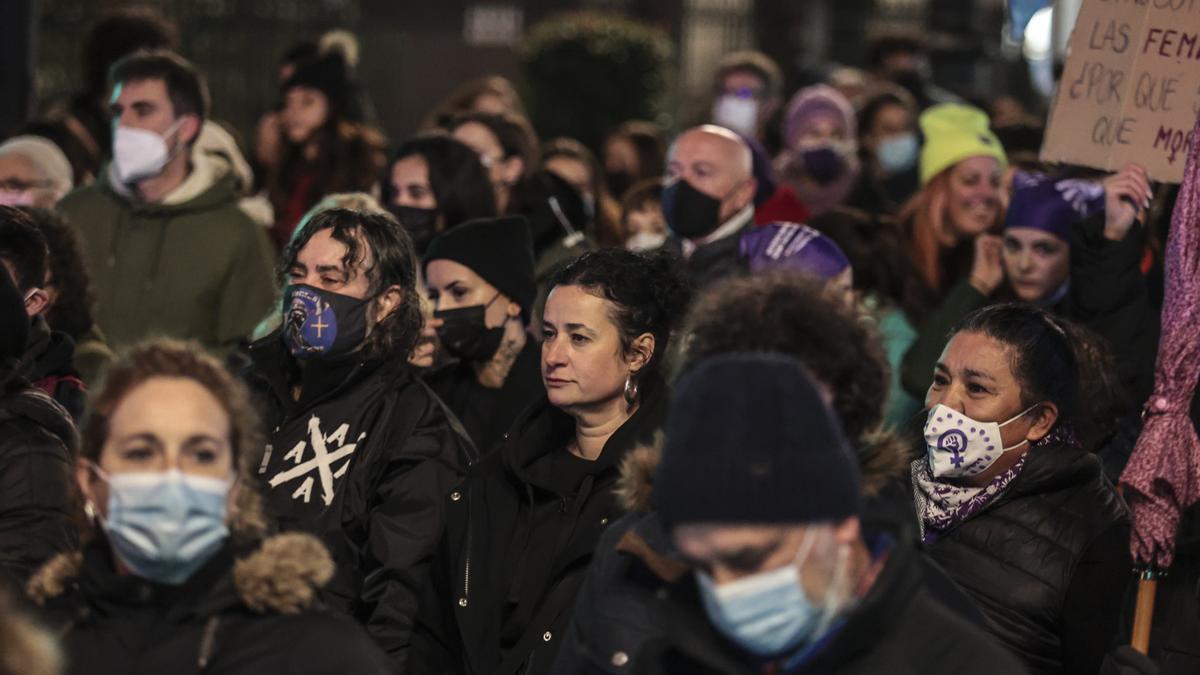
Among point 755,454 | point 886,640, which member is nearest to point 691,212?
point 886,640

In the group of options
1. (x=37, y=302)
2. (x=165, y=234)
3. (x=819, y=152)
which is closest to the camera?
(x=37, y=302)

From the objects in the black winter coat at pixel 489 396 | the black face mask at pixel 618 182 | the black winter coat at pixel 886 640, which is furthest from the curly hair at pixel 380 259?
the black face mask at pixel 618 182

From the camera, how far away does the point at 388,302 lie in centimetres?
634

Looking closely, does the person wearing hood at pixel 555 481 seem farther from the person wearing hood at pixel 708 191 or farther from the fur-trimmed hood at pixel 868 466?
the person wearing hood at pixel 708 191

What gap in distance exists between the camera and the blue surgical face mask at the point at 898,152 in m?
12.8

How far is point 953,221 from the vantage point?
9.63m

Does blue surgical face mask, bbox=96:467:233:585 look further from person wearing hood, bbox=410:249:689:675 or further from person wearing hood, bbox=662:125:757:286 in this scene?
person wearing hood, bbox=662:125:757:286

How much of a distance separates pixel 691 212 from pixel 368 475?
3.09 meters

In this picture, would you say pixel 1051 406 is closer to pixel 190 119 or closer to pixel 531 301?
pixel 531 301

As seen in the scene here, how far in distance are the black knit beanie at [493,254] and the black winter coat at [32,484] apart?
2.27 m

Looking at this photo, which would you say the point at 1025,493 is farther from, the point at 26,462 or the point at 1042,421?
the point at 26,462

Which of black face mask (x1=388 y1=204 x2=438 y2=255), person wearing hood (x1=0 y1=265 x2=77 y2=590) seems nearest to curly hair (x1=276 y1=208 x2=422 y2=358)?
person wearing hood (x1=0 y1=265 x2=77 y2=590)

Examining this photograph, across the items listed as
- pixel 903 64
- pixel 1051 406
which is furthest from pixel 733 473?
pixel 903 64

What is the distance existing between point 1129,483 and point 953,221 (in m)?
4.04
